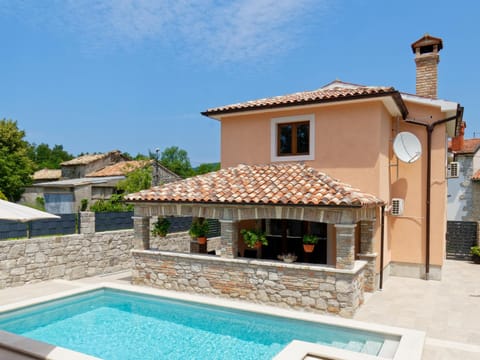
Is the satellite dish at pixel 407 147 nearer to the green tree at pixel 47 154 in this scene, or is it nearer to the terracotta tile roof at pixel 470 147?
the terracotta tile roof at pixel 470 147

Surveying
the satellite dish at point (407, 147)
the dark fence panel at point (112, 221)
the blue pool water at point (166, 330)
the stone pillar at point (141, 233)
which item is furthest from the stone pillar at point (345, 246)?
the dark fence panel at point (112, 221)

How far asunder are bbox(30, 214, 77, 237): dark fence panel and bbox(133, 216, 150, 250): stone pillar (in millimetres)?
3034

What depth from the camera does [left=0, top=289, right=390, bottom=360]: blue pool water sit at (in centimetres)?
841

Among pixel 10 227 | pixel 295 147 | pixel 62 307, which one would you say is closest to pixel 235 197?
pixel 295 147

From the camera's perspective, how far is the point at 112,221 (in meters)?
16.7

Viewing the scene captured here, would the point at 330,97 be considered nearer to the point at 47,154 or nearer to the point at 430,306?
the point at 430,306

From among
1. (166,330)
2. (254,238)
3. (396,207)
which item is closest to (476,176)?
(396,207)

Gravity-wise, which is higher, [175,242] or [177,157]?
[177,157]

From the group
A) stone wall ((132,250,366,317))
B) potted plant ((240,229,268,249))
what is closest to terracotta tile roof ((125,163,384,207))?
potted plant ((240,229,268,249))

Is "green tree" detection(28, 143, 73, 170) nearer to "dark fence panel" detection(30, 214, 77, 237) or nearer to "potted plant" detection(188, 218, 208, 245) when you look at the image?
"dark fence panel" detection(30, 214, 77, 237)

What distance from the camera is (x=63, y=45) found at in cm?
1878

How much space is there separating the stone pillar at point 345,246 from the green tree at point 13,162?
44399 mm

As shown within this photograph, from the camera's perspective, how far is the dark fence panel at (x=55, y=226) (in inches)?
550

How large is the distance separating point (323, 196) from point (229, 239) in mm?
3574
